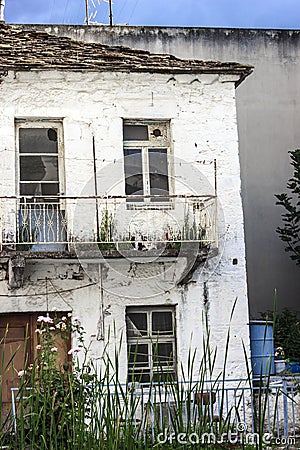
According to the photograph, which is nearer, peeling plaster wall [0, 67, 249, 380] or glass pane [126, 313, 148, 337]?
peeling plaster wall [0, 67, 249, 380]

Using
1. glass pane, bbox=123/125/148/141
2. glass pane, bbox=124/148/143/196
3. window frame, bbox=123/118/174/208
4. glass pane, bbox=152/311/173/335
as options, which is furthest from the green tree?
glass pane, bbox=152/311/173/335

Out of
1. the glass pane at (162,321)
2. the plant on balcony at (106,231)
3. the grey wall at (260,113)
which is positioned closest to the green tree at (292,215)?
the grey wall at (260,113)

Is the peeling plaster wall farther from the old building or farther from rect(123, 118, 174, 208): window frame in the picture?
rect(123, 118, 174, 208): window frame

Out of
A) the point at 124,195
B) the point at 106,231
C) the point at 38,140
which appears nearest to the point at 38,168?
the point at 38,140

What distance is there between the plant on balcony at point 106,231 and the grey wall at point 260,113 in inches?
199

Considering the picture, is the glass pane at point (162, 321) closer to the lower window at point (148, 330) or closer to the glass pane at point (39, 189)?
the lower window at point (148, 330)

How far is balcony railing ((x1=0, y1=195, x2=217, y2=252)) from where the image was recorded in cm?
1351

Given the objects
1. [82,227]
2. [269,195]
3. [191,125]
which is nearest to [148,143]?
[191,125]

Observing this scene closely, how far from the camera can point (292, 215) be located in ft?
55.6

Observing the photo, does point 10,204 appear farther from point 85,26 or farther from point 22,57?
point 85,26

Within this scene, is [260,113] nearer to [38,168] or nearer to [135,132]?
[135,132]

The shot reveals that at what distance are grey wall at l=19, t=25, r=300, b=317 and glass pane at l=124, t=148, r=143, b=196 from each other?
4.54 metres

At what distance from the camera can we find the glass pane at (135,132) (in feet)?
47.4

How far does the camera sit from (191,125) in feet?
47.3
